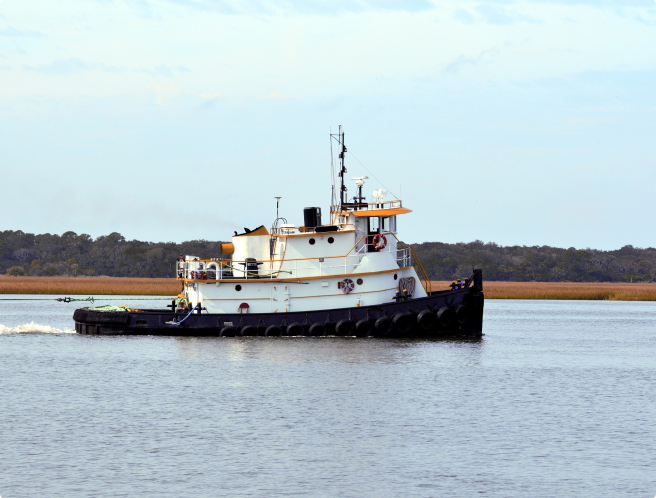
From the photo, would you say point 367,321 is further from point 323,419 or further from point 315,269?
point 323,419

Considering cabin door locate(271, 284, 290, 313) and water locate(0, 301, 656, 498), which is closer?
water locate(0, 301, 656, 498)

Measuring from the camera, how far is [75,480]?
1356 cm

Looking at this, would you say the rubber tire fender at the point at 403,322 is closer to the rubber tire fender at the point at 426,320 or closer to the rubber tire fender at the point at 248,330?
the rubber tire fender at the point at 426,320

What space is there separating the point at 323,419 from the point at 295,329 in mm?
11799

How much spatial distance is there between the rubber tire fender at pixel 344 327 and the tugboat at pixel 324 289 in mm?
37

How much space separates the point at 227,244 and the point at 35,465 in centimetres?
1854

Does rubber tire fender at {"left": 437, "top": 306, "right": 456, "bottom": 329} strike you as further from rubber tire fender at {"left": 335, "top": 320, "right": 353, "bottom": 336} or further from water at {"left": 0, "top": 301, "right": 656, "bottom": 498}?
rubber tire fender at {"left": 335, "top": 320, "right": 353, "bottom": 336}

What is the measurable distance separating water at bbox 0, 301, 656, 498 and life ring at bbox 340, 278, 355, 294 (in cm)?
198

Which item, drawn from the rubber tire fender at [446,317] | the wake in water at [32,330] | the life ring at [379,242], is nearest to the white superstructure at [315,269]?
the life ring at [379,242]

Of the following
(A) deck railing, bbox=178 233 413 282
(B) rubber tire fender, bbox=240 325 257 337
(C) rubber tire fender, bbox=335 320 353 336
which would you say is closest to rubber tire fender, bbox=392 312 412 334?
(C) rubber tire fender, bbox=335 320 353 336

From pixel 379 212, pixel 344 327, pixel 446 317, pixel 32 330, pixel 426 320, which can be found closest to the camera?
pixel 344 327

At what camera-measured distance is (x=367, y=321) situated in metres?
29.7

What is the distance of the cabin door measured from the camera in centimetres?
3030

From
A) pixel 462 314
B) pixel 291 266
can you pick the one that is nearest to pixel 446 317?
pixel 462 314
